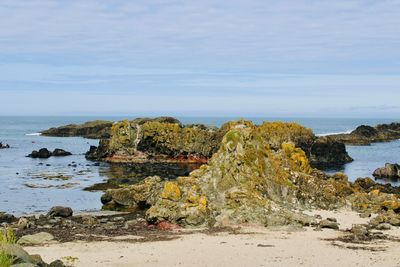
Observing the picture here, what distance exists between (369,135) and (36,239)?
124 m

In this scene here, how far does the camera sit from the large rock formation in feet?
104

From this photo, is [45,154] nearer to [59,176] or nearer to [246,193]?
[59,176]

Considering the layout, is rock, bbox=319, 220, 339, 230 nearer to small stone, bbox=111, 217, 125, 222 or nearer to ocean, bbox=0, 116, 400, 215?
small stone, bbox=111, 217, 125, 222

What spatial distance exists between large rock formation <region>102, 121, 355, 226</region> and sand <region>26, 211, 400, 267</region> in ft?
9.69

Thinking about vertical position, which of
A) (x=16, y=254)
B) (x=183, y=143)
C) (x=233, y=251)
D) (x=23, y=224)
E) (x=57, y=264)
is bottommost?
(x=23, y=224)

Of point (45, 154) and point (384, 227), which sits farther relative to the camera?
point (45, 154)

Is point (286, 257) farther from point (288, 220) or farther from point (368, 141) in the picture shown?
point (368, 141)

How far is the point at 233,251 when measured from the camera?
80.5 feet

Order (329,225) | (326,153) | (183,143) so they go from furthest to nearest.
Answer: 1. (183,143)
2. (326,153)
3. (329,225)

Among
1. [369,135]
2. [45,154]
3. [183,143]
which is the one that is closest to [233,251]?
[183,143]

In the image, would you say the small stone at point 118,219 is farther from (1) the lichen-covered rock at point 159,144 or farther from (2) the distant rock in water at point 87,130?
(2) the distant rock in water at point 87,130

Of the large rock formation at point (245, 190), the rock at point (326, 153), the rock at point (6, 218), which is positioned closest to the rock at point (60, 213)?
the rock at point (6, 218)

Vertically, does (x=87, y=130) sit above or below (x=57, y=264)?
below

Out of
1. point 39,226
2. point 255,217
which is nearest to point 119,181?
point 39,226
